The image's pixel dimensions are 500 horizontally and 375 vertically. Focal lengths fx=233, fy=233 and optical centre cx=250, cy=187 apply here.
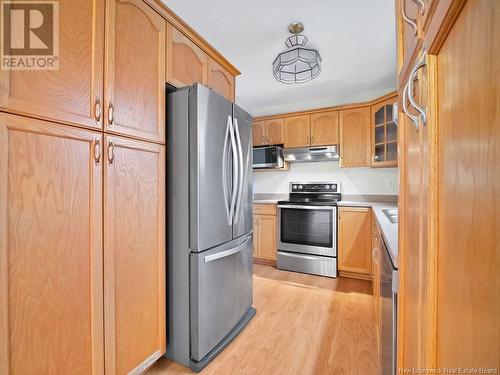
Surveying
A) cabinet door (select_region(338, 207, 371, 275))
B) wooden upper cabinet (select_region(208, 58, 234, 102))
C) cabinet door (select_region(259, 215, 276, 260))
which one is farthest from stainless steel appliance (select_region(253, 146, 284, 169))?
wooden upper cabinet (select_region(208, 58, 234, 102))

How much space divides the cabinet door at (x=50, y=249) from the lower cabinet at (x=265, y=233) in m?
2.47

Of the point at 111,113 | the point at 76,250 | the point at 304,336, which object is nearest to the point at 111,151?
the point at 111,113

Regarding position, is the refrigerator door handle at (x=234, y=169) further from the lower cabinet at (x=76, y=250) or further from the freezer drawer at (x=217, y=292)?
the lower cabinet at (x=76, y=250)

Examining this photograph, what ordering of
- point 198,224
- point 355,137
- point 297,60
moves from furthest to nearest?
point 355,137 → point 297,60 → point 198,224

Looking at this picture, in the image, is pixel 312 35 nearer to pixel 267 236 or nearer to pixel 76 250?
pixel 76 250

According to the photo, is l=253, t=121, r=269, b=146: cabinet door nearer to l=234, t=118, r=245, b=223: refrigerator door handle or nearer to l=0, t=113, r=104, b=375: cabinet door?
l=234, t=118, r=245, b=223: refrigerator door handle

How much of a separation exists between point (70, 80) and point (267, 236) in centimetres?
284

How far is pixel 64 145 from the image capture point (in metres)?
0.96

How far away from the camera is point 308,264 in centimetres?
303

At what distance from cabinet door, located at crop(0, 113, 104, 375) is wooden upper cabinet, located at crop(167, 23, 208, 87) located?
73 centimetres

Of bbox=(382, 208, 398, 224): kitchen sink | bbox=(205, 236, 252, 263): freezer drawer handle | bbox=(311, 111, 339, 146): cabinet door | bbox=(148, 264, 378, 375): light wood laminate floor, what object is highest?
bbox=(311, 111, 339, 146): cabinet door

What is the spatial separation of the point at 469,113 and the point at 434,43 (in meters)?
0.20

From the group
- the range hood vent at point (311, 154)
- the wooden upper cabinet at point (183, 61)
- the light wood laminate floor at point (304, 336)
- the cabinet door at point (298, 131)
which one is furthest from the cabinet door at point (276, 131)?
the light wood laminate floor at point (304, 336)

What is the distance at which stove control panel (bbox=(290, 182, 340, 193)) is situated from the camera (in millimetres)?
3487
